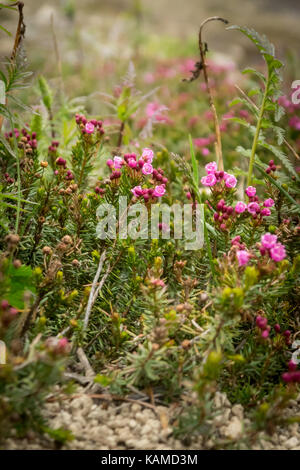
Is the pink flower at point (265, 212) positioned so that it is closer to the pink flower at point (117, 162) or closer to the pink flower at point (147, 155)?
the pink flower at point (147, 155)

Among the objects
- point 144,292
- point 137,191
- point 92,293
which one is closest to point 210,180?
point 137,191

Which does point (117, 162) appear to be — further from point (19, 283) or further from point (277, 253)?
point (277, 253)

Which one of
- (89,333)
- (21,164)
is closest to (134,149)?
(21,164)

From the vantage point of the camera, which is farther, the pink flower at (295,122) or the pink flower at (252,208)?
the pink flower at (295,122)

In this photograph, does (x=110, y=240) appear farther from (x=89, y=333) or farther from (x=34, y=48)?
(x=34, y=48)

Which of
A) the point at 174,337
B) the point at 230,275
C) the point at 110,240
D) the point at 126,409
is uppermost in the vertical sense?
the point at 110,240

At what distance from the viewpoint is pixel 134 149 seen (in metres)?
3.07
